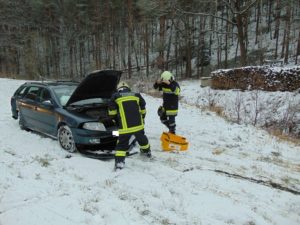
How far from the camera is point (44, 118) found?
832 centimetres

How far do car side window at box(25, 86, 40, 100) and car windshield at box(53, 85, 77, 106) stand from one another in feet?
2.41

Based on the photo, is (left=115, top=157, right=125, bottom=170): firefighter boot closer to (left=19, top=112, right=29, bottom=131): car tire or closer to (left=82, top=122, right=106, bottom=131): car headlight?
(left=82, top=122, right=106, bottom=131): car headlight

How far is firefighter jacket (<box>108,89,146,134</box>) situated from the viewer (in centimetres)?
644

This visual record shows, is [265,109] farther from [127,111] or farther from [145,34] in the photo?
[145,34]

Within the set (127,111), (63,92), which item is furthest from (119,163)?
(63,92)

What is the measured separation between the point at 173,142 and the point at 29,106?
162 inches

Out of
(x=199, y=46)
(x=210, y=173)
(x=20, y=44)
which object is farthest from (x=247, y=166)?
(x=20, y=44)

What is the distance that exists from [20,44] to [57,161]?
1355 inches

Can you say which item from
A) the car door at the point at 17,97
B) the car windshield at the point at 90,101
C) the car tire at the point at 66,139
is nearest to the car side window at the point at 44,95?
the car windshield at the point at 90,101

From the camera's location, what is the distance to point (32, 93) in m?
9.12

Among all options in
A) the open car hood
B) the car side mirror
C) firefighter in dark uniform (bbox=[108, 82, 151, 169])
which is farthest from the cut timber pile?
the car side mirror

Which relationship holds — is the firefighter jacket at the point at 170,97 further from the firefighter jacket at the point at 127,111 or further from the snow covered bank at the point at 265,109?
the snow covered bank at the point at 265,109

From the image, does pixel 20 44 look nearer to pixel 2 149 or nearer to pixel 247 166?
pixel 2 149

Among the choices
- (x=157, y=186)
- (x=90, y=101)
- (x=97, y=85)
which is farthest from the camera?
(x=90, y=101)
